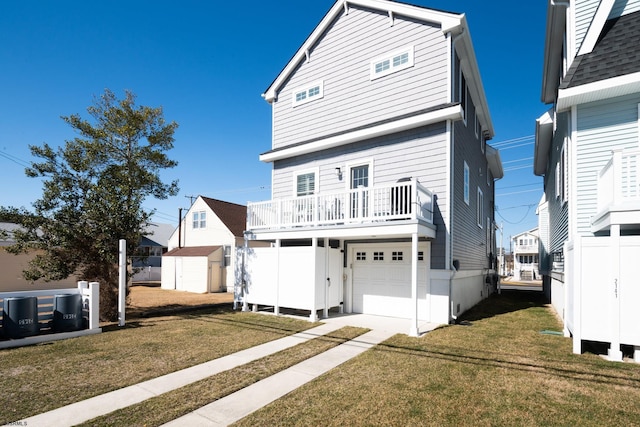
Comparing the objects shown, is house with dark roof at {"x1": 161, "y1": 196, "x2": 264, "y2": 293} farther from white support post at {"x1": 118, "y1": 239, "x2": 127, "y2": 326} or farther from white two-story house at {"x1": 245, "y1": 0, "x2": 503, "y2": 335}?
white support post at {"x1": 118, "y1": 239, "x2": 127, "y2": 326}

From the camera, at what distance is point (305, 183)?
1259cm

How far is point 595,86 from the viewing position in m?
7.59

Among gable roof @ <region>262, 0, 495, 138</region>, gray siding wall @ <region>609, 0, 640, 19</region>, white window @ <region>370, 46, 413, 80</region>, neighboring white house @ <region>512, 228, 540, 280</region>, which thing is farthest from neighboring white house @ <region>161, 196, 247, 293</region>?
neighboring white house @ <region>512, 228, 540, 280</region>

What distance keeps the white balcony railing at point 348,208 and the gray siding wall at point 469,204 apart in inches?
56.0

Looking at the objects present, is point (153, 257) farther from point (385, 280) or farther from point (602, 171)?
point (602, 171)

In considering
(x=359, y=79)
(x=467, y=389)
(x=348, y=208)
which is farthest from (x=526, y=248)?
(x=467, y=389)

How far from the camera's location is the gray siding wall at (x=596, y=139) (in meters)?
7.79

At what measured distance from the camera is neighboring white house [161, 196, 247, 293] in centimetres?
1994

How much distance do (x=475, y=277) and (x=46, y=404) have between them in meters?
13.2

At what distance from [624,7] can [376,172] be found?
288 inches

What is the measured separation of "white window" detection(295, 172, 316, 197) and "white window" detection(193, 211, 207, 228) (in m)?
11.4

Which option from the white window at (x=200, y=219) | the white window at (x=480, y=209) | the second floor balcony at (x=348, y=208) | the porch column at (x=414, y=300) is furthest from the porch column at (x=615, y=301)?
the white window at (x=200, y=219)

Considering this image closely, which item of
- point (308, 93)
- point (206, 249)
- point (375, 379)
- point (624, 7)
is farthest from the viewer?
point (206, 249)

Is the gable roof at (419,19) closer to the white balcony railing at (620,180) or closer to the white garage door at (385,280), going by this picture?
the white balcony railing at (620,180)
